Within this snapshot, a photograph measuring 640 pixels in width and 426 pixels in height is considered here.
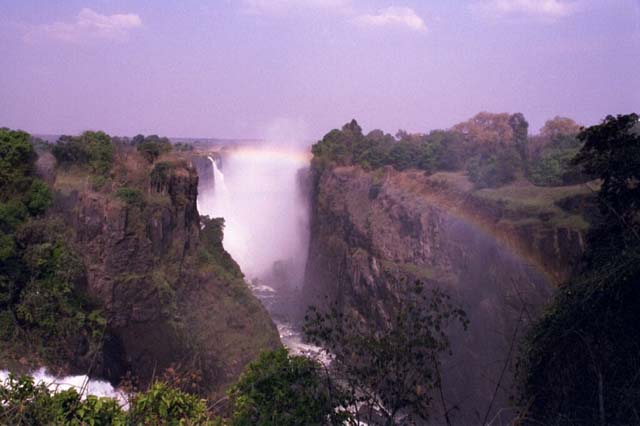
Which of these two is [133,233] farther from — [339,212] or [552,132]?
[552,132]

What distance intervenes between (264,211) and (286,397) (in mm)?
30333

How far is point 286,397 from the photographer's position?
19.9 feet

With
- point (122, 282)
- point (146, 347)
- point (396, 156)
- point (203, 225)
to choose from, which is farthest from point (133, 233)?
point (396, 156)

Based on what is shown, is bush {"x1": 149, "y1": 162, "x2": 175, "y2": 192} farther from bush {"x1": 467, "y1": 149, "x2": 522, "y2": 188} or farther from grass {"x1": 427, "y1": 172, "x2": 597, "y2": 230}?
bush {"x1": 467, "y1": 149, "x2": 522, "y2": 188}

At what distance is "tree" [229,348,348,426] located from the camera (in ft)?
19.0

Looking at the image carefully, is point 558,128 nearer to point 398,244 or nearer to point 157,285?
point 398,244

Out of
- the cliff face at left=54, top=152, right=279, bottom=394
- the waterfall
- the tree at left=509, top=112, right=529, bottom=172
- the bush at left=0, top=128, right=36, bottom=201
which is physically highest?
the tree at left=509, top=112, right=529, bottom=172

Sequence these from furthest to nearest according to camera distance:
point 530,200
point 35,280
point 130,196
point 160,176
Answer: point 160,176 → point 530,200 → point 130,196 → point 35,280

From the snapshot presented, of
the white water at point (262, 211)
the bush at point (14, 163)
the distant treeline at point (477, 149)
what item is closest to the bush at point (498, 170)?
the distant treeline at point (477, 149)

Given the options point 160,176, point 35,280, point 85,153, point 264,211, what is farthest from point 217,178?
point 35,280

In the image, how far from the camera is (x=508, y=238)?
1847 cm

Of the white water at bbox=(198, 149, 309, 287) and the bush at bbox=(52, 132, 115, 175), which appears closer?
the bush at bbox=(52, 132, 115, 175)

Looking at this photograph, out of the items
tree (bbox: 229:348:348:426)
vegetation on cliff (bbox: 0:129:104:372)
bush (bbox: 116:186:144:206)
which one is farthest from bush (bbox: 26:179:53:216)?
tree (bbox: 229:348:348:426)

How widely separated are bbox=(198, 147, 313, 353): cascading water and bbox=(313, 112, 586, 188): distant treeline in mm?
5225
